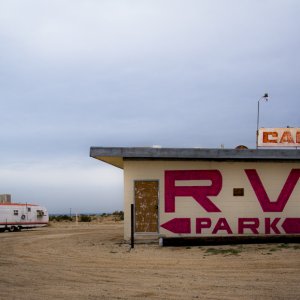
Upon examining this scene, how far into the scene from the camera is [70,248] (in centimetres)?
1820

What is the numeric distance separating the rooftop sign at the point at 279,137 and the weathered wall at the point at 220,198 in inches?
Result: 129

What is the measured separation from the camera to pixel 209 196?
1938cm

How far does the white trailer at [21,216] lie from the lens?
3341 cm

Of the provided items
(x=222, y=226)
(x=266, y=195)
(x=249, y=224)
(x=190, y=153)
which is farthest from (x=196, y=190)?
(x=266, y=195)

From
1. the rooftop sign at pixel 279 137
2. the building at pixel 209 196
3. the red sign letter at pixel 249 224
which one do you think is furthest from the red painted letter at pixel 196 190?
the rooftop sign at pixel 279 137

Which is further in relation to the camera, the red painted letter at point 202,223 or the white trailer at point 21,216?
the white trailer at point 21,216

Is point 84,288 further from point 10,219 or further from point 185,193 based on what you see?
point 10,219

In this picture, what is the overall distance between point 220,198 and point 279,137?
5519 mm

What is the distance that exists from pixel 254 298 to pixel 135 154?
10755mm

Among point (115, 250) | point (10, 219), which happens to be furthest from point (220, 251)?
point (10, 219)

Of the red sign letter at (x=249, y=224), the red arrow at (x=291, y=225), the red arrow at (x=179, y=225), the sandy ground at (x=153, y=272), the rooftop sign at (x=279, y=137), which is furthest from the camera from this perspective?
the rooftop sign at (x=279, y=137)

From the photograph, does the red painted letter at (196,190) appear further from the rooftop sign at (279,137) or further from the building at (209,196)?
the rooftop sign at (279,137)

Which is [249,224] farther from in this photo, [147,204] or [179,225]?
[147,204]

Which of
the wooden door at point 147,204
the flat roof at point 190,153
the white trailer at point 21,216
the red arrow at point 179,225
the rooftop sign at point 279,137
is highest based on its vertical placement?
the rooftop sign at point 279,137
